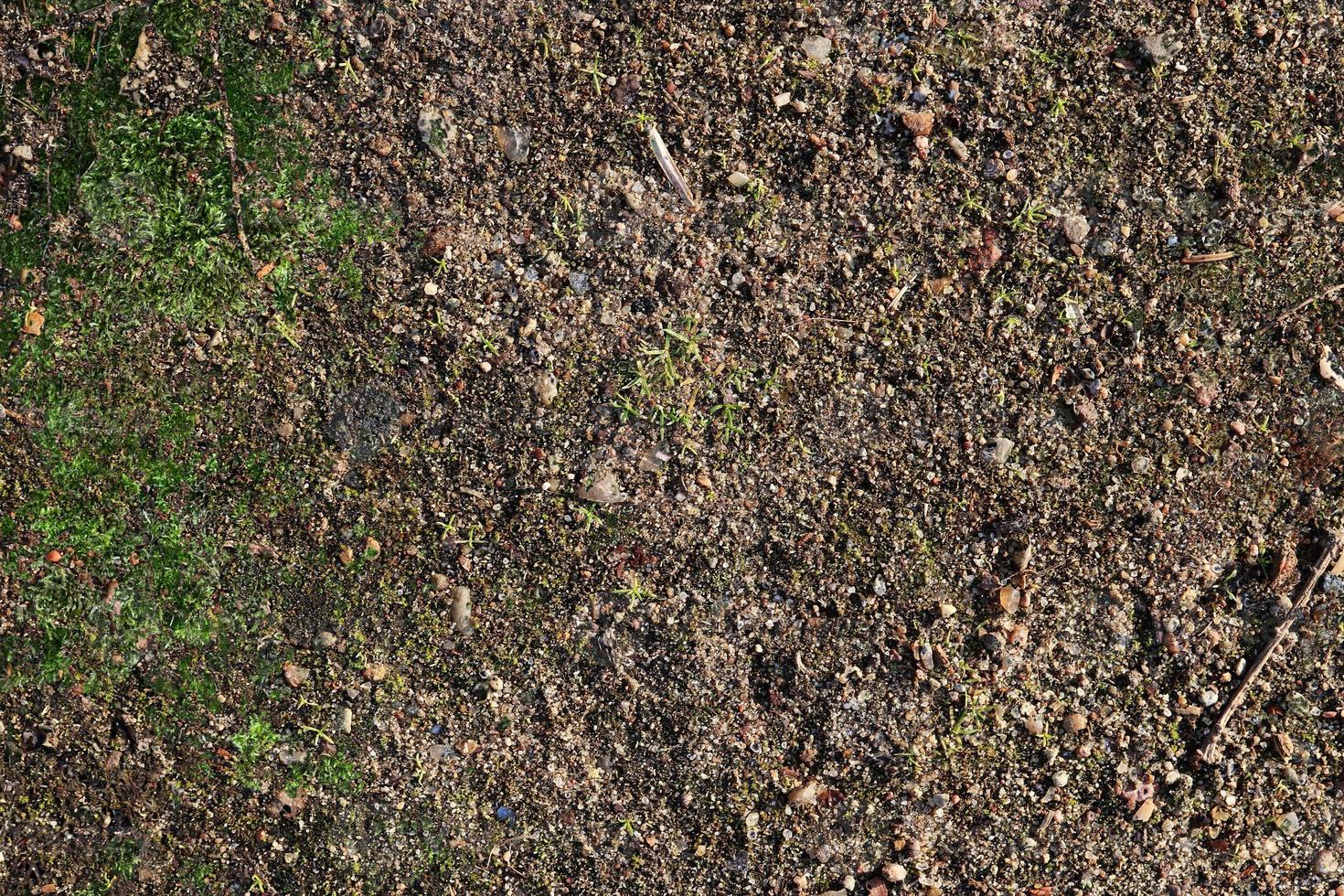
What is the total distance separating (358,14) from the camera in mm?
2674

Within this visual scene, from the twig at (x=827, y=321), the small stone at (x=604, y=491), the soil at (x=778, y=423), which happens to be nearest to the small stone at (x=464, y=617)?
the soil at (x=778, y=423)

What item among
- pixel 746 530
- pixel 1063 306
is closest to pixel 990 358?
pixel 1063 306

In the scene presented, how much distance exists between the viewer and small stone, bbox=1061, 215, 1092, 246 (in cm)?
268

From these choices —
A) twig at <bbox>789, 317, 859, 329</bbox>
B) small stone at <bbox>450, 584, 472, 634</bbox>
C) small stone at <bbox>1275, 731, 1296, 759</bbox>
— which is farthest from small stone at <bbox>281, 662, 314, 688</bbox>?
small stone at <bbox>1275, 731, 1296, 759</bbox>

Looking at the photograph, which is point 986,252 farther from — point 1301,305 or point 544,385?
point 544,385

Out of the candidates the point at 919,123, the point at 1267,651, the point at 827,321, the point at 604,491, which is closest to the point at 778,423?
the point at 827,321

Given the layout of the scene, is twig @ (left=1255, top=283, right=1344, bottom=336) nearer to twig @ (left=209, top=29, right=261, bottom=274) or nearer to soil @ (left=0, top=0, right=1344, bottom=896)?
soil @ (left=0, top=0, right=1344, bottom=896)

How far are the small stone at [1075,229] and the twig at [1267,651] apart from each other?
3.91 feet

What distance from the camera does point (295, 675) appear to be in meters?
2.71

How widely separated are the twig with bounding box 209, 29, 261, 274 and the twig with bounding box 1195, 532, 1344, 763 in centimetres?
326

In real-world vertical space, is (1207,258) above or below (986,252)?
above

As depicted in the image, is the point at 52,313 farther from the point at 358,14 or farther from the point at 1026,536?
the point at 1026,536

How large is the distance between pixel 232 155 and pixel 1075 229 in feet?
Result: 8.56

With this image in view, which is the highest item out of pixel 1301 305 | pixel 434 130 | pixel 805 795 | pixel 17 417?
pixel 1301 305
